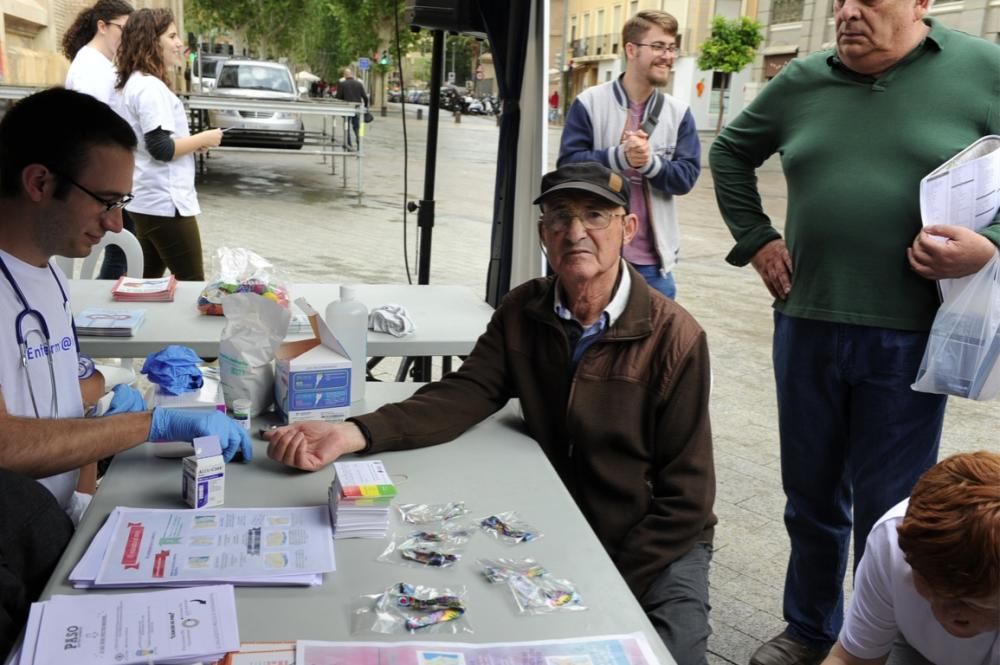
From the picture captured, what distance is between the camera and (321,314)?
9.37 feet

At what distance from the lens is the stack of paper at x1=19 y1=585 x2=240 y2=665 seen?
1.14m

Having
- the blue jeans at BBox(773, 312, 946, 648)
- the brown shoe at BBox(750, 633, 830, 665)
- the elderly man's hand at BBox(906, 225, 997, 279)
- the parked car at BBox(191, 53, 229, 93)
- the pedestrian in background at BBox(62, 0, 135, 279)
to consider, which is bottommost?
the brown shoe at BBox(750, 633, 830, 665)

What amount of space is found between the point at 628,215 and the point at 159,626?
1.38 metres

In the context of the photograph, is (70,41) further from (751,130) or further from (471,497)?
(471,497)

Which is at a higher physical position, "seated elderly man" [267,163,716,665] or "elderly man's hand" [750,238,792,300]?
"elderly man's hand" [750,238,792,300]

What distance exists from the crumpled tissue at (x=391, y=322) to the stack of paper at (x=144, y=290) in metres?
0.83

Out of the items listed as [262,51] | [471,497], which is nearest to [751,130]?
[471,497]

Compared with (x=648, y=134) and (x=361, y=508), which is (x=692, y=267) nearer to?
(x=648, y=134)

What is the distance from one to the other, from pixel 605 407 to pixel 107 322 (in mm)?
1677

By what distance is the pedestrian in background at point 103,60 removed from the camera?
158 inches

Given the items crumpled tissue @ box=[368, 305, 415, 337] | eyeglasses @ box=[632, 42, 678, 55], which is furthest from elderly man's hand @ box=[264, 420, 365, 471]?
eyeglasses @ box=[632, 42, 678, 55]

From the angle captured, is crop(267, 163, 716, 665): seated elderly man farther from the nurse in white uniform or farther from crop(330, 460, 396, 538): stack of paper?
the nurse in white uniform

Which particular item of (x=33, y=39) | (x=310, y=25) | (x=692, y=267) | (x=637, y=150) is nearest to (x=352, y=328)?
(x=637, y=150)

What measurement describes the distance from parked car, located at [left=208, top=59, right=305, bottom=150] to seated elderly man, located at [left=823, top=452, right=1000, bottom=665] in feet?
33.9
